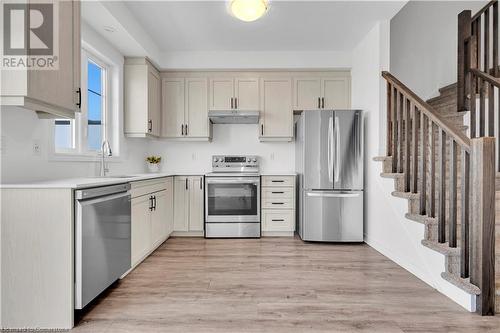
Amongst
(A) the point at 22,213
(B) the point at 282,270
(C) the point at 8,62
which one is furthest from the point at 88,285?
(B) the point at 282,270

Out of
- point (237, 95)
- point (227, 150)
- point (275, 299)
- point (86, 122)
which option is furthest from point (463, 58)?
point (86, 122)

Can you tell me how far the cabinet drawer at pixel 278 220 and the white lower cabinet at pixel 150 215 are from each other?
1.35 meters

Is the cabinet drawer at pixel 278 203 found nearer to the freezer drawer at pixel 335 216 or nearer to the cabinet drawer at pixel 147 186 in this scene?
the freezer drawer at pixel 335 216

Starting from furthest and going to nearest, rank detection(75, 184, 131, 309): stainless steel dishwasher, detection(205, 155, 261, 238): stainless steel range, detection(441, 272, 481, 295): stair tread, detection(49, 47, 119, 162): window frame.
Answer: detection(205, 155, 261, 238): stainless steel range, detection(49, 47, 119, 162): window frame, detection(441, 272, 481, 295): stair tread, detection(75, 184, 131, 309): stainless steel dishwasher

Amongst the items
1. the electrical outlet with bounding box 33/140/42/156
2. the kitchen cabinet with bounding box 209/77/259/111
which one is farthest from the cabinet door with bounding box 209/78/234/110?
the electrical outlet with bounding box 33/140/42/156

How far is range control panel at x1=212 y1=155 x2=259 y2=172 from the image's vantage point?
192 inches

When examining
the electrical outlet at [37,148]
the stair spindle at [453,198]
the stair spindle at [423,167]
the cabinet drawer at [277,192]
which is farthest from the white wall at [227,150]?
the stair spindle at [453,198]

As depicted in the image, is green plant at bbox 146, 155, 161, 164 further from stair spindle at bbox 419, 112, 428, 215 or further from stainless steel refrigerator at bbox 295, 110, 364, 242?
stair spindle at bbox 419, 112, 428, 215

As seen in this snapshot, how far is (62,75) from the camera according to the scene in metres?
2.10

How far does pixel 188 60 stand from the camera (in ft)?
15.2

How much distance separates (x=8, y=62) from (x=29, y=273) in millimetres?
1248

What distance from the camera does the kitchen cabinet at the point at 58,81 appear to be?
69.1 inches

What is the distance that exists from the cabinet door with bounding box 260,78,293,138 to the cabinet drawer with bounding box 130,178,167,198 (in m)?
1.68

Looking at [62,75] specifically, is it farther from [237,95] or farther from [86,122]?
[237,95]
